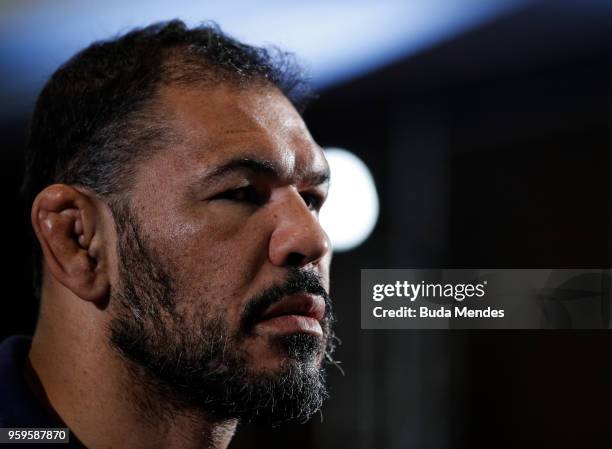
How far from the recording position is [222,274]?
954 millimetres

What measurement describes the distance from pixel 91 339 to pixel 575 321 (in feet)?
2.71

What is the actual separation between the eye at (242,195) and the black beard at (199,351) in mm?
125

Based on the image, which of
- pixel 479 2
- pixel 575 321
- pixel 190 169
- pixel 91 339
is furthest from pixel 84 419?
pixel 479 2

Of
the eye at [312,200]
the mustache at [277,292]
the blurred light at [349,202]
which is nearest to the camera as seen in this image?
the mustache at [277,292]

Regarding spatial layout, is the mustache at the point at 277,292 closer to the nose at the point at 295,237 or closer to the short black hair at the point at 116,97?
the nose at the point at 295,237

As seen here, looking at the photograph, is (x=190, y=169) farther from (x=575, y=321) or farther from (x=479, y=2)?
(x=479, y=2)

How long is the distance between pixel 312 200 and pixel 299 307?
21 centimetres

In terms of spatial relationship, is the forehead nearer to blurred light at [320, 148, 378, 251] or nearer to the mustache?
the mustache

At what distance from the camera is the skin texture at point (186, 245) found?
0.96m

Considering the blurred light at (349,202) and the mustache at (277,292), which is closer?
the mustache at (277,292)

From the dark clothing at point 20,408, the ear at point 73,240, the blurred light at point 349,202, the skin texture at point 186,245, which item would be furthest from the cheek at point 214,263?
the blurred light at point 349,202

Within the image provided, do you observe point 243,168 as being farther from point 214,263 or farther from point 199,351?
point 199,351

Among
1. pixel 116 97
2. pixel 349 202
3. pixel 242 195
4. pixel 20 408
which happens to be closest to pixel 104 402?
pixel 20 408

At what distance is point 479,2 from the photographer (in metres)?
1.79
